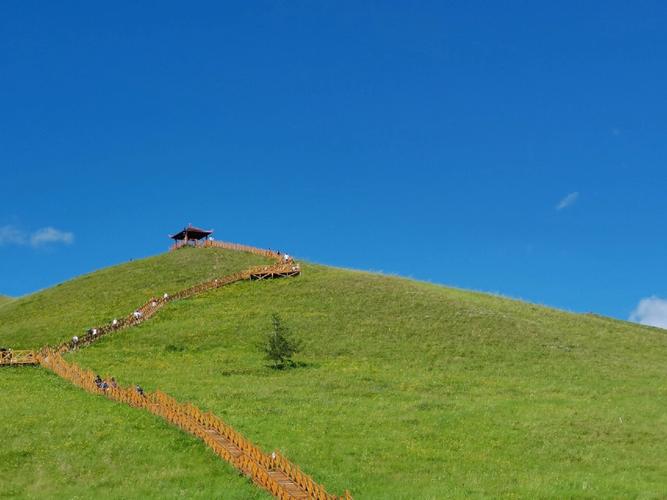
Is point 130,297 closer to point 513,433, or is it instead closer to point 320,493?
point 513,433

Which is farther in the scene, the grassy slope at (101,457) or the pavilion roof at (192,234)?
the pavilion roof at (192,234)

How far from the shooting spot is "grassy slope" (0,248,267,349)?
6981 cm

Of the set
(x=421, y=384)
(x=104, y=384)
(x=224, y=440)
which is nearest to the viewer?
(x=224, y=440)

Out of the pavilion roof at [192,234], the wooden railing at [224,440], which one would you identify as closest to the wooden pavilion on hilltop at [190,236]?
the pavilion roof at [192,234]

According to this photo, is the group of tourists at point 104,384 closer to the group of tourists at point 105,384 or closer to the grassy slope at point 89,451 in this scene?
the group of tourists at point 105,384

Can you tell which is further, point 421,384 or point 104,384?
point 421,384

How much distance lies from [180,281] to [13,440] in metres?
49.4

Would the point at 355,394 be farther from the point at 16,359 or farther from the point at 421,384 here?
the point at 16,359

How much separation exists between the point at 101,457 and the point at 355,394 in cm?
1733

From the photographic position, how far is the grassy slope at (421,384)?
112ft

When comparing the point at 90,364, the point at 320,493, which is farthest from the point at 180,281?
the point at 320,493

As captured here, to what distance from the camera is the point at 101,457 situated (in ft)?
115

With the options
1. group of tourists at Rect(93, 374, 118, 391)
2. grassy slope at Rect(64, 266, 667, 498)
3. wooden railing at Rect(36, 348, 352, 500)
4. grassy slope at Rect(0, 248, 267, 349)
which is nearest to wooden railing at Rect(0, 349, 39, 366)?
grassy slope at Rect(64, 266, 667, 498)

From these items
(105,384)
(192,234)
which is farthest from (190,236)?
(105,384)
